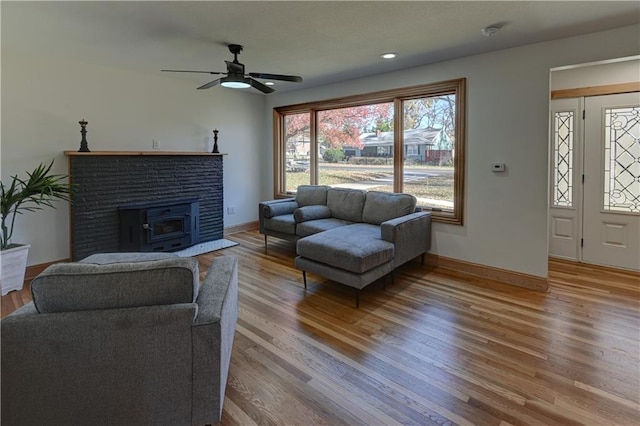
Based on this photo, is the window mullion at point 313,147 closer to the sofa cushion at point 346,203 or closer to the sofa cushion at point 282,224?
the sofa cushion at point 346,203

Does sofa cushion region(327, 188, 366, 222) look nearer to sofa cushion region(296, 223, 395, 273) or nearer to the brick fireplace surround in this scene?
sofa cushion region(296, 223, 395, 273)

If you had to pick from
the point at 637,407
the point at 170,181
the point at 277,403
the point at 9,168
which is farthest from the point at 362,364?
the point at 9,168

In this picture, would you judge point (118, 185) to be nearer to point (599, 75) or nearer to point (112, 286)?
point (112, 286)

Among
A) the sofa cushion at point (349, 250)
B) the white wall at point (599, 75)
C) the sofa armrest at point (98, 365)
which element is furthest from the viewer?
the white wall at point (599, 75)

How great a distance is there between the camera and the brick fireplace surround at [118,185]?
400 centimetres

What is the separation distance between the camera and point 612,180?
3973 millimetres

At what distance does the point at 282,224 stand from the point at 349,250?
175 centimetres

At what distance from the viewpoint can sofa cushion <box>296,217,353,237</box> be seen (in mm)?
4234

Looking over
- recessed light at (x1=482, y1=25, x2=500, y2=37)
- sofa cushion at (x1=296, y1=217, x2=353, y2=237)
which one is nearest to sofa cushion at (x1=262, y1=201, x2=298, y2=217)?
sofa cushion at (x1=296, y1=217, x2=353, y2=237)

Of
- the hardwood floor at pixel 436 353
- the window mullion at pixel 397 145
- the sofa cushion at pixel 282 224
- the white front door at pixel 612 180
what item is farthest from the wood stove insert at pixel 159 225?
the white front door at pixel 612 180

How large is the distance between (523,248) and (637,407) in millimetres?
1935

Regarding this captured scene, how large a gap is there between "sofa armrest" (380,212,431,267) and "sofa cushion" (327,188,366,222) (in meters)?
0.80

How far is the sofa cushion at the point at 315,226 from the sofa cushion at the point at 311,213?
72 mm

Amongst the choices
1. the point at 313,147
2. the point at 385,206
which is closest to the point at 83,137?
the point at 313,147
